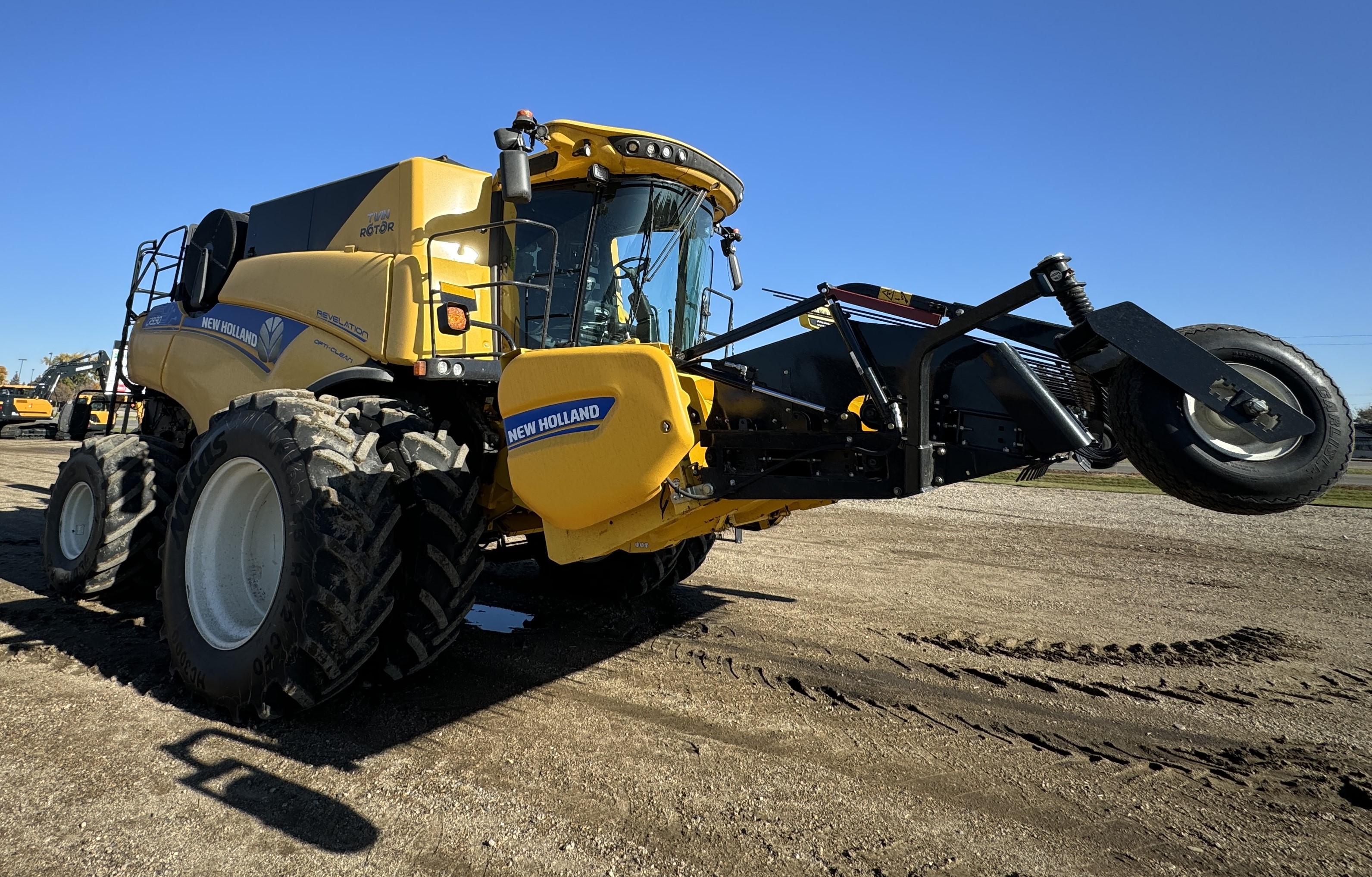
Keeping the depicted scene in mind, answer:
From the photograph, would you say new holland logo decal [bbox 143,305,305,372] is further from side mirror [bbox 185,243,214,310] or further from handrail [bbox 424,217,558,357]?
handrail [bbox 424,217,558,357]

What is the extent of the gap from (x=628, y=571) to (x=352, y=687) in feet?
7.66

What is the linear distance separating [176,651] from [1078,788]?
4.05m

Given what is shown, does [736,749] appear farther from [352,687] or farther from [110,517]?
[110,517]

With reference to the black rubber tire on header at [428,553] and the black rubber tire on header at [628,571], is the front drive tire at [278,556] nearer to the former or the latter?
the black rubber tire on header at [428,553]

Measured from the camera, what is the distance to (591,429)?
11.1 ft

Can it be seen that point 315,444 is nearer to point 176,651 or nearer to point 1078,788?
point 176,651

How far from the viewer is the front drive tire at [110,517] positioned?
527cm

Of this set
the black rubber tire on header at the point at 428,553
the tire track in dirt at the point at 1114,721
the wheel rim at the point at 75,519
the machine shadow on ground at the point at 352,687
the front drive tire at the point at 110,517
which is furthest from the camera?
the wheel rim at the point at 75,519

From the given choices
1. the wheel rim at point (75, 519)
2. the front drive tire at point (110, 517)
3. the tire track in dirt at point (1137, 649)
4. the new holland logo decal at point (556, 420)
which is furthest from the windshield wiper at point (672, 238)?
the wheel rim at point (75, 519)

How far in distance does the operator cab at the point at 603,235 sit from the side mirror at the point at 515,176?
0.31 m

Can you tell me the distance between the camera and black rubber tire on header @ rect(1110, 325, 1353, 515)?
2.62 m

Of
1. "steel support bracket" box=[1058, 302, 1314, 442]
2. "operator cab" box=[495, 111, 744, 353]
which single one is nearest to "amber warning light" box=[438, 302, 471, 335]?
"operator cab" box=[495, 111, 744, 353]

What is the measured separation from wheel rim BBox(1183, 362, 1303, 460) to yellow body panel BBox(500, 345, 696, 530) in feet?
5.68

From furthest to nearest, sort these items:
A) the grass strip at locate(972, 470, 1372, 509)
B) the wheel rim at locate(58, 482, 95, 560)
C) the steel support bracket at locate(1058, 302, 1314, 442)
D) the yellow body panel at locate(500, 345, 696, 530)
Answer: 1. the grass strip at locate(972, 470, 1372, 509)
2. the wheel rim at locate(58, 482, 95, 560)
3. the yellow body panel at locate(500, 345, 696, 530)
4. the steel support bracket at locate(1058, 302, 1314, 442)
